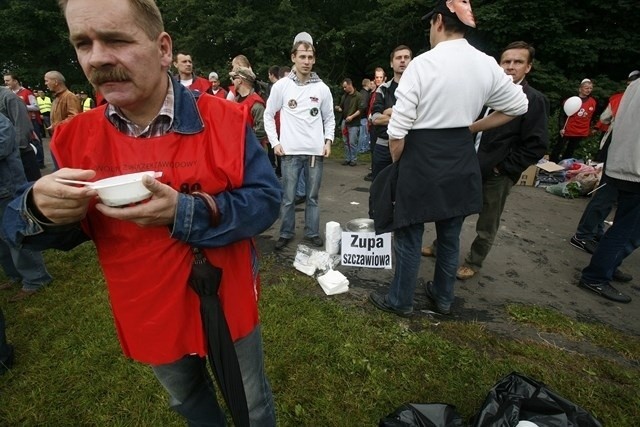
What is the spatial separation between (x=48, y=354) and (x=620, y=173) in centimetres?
513

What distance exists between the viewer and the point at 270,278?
12.1 feet

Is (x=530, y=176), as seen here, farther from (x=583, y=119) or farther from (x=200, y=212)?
(x=200, y=212)

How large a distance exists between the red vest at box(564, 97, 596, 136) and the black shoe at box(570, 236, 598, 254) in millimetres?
5664

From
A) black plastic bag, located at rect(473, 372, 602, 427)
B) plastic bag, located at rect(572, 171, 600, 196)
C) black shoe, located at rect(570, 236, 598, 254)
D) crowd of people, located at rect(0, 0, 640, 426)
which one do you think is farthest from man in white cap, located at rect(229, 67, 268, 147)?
plastic bag, located at rect(572, 171, 600, 196)

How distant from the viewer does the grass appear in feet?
7.36

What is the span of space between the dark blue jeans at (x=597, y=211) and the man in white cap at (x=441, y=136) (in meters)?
2.32

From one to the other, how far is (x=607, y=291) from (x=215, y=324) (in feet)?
12.9

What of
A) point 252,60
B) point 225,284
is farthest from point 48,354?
point 252,60

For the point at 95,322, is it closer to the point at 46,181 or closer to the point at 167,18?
the point at 46,181

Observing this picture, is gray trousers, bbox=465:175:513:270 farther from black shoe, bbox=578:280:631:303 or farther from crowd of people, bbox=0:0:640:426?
black shoe, bbox=578:280:631:303

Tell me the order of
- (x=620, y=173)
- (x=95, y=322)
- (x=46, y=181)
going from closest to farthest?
(x=46, y=181), (x=95, y=322), (x=620, y=173)

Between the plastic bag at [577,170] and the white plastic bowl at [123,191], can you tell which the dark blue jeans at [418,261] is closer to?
the white plastic bowl at [123,191]

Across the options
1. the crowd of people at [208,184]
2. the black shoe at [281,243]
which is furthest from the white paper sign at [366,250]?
the black shoe at [281,243]

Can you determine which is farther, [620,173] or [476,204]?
[620,173]
